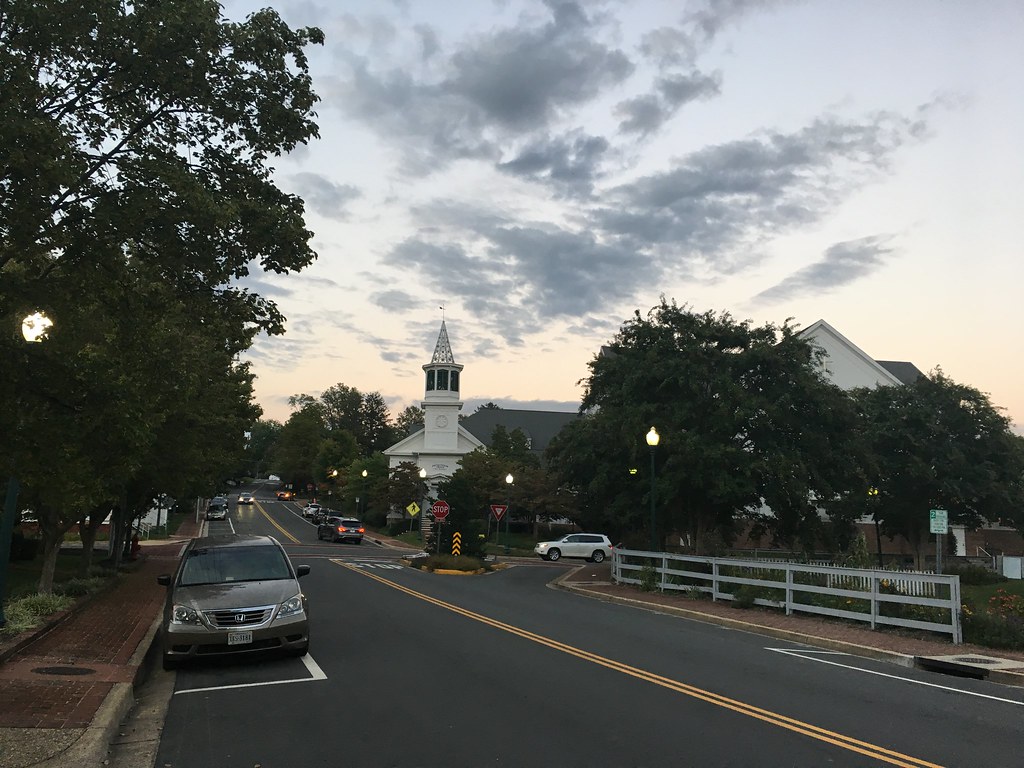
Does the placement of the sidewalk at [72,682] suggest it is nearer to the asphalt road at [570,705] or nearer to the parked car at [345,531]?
the asphalt road at [570,705]

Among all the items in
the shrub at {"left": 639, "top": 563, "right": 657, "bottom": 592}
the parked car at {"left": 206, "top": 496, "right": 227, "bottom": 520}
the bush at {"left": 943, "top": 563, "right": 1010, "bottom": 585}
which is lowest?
the parked car at {"left": 206, "top": 496, "right": 227, "bottom": 520}

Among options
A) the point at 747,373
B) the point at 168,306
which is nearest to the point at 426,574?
the point at 747,373

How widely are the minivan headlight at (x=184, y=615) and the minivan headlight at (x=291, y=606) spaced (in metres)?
1.01

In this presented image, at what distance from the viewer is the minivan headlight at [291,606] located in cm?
1002

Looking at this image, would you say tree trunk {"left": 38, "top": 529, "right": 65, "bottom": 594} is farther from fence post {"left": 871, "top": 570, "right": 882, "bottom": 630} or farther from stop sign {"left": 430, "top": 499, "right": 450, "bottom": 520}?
stop sign {"left": 430, "top": 499, "right": 450, "bottom": 520}

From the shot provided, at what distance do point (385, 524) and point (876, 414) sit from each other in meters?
46.9

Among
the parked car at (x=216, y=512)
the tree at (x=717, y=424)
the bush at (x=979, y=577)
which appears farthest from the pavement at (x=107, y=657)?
the parked car at (x=216, y=512)

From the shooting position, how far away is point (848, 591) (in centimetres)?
1512

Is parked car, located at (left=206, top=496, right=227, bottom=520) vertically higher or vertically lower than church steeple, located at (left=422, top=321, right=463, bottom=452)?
lower

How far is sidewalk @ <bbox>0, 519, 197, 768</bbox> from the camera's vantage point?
613 cm

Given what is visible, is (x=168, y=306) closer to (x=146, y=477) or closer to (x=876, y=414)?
(x=146, y=477)

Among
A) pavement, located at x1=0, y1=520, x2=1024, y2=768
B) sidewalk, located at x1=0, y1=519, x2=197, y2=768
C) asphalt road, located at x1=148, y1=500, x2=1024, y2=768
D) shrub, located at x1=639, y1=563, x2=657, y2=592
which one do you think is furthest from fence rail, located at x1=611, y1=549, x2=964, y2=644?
sidewalk, located at x1=0, y1=519, x2=197, y2=768

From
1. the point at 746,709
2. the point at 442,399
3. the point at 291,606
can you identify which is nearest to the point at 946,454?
the point at 746,709

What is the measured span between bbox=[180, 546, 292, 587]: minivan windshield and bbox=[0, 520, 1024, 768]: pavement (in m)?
1.21
